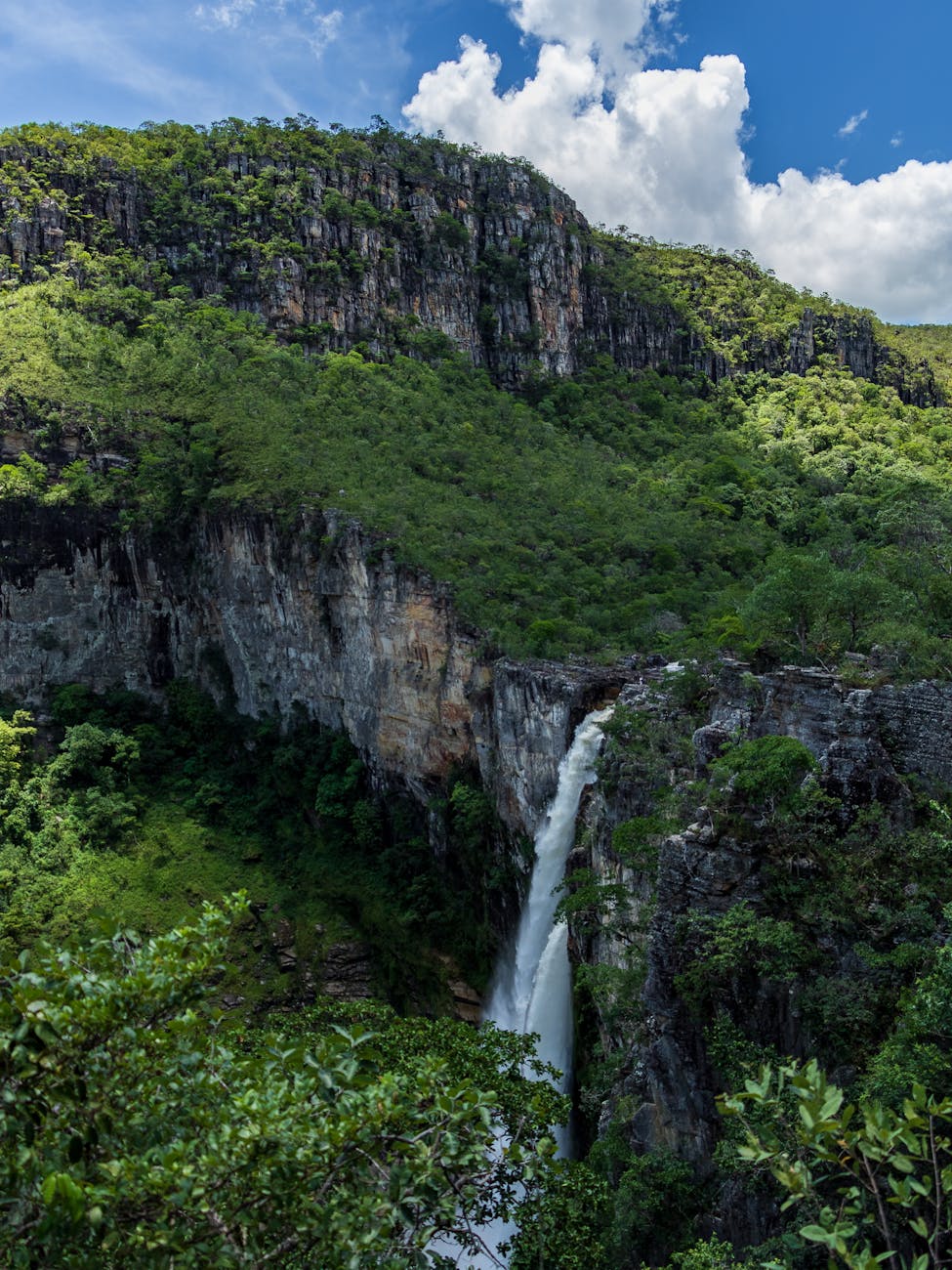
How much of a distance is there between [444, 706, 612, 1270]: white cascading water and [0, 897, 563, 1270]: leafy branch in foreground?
14.4m

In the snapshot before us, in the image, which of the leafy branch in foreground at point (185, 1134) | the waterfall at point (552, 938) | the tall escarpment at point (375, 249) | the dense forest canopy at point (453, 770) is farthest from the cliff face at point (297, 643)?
the leafy branch in foreground at point (185, 1134)

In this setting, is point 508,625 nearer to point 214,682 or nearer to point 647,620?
point 647,620

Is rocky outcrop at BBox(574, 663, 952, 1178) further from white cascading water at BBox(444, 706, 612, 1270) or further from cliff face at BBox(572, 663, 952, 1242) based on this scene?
white cascading water at BBox(444, 706, 612, 1270)

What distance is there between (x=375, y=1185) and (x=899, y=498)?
33887mm

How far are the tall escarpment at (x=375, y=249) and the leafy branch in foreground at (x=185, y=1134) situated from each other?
144ft

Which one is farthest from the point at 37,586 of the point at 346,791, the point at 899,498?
the point at 899,498

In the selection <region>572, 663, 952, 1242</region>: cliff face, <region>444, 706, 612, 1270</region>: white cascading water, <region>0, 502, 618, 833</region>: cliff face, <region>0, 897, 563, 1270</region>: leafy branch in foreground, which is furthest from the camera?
<region>0, 502, 618, 833</region>: cliff face

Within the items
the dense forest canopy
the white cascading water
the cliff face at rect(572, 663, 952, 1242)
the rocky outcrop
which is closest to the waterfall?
the white cascading water

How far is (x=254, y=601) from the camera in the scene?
33875mm

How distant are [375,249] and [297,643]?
2591 centimetres

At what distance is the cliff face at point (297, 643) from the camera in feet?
81.7

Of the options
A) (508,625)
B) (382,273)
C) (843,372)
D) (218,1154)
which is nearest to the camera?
(218,1154)

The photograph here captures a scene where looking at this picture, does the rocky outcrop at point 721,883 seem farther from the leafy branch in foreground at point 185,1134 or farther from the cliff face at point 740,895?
the leafy branch in foreground at point 185,1134

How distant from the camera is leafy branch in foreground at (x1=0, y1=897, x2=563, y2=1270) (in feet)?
15.2
